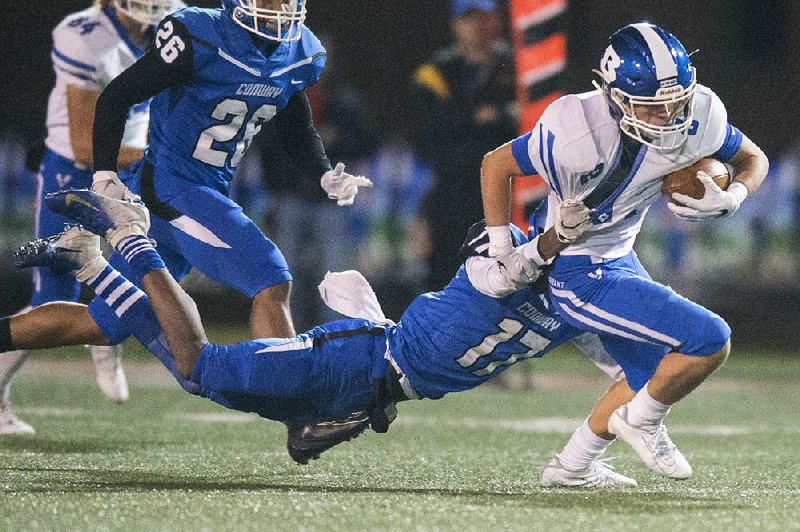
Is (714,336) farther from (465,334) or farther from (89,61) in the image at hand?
(89,61)

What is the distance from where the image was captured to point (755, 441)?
5227mm

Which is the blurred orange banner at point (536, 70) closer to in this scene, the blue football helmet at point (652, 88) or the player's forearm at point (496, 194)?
the player's forearm at point (496, 194)

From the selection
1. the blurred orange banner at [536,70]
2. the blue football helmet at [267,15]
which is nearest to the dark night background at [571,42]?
the blurred orange banner at [536,70]

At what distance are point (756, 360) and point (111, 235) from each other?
Result: 6.18m

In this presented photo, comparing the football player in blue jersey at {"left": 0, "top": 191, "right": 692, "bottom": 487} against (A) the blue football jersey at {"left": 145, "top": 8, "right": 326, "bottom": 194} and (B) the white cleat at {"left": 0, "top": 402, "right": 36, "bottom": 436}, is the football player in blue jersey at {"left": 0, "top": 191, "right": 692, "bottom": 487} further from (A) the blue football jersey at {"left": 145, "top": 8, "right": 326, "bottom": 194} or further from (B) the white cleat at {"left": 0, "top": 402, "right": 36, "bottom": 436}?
(B) the white cleat at {"left": 0, "top": 402, "right": 36, "bottom": 436}

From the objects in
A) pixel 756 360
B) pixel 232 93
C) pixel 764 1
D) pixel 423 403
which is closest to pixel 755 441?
pixel 423 403

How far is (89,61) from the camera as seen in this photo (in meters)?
5.13

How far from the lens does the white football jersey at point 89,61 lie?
16.9 feet

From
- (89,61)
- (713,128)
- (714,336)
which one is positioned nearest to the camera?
(714,336)

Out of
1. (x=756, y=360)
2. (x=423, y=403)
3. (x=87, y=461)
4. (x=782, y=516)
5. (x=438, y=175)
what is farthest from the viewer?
(x=756, y=360)

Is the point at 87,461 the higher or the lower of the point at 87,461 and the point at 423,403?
the higher

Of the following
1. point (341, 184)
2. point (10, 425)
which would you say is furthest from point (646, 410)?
point (10, 425)

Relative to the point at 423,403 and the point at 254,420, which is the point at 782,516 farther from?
the point at 423,403

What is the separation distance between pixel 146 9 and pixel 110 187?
3.87 ft
